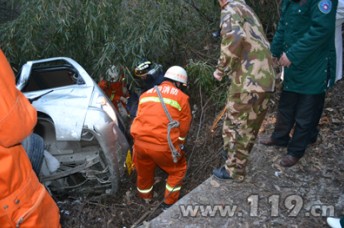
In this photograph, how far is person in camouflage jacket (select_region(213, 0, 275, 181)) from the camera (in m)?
2.81

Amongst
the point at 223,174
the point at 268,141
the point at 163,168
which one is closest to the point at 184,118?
the point at 163,168

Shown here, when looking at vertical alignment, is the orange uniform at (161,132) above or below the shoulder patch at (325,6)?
below

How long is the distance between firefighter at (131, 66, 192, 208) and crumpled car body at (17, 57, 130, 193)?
0.98 ft

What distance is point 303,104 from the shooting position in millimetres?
3059

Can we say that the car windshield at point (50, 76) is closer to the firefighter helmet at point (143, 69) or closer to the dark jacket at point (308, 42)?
the firefighter helmet at point (143, 69)

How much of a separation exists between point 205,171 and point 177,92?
106cm

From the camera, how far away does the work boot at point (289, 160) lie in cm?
335

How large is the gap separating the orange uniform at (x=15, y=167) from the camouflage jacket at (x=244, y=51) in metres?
1.57

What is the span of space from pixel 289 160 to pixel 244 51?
1.20 meters

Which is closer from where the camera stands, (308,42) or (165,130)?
(308,42)

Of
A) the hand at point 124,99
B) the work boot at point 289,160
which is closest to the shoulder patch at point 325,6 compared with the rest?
the work boot at point 289,160

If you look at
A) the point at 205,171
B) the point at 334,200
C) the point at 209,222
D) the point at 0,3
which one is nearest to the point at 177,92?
the point at 205,171

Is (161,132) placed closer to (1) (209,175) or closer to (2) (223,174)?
(2) (223,174)

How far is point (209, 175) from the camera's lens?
155 inches
